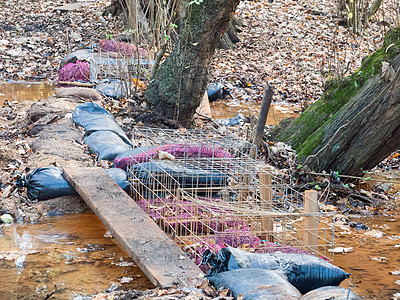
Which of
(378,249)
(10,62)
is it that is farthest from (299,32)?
(378,249)

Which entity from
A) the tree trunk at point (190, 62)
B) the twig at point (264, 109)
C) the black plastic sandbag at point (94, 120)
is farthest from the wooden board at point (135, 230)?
the tree trunk at point (190, 62)

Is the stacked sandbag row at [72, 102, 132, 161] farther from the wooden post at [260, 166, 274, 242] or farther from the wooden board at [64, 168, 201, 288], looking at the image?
the wooden post at [260, 166, 274, 242]

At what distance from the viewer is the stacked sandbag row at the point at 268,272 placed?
2.84 m

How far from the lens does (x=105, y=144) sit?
5957 millimetres

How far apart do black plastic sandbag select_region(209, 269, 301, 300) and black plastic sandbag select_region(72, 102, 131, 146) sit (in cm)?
365

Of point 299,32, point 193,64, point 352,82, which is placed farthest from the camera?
point 299,32

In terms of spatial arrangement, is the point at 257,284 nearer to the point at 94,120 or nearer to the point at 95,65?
the point at 94,120

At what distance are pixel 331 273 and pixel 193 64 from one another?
4387 millimetres

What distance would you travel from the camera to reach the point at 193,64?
6996 mm

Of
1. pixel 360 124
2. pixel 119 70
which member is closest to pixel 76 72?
pixel 119 70

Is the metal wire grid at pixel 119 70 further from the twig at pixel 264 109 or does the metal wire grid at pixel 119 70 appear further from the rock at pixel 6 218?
the rock at pixel 6 218

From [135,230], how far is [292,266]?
4.76 ft

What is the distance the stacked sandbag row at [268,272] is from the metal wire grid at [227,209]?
1.11 ft

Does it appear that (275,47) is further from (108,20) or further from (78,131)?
(78,131)
